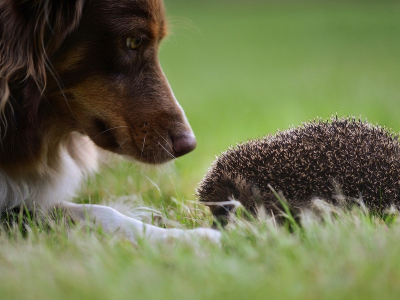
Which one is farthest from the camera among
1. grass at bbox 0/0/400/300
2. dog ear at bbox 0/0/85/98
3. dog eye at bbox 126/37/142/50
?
dog eye at bbox 126/37/142/50

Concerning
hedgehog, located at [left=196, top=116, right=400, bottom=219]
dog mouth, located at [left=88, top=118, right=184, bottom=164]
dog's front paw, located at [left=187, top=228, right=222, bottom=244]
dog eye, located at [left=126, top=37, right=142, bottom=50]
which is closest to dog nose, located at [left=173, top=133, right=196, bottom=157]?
dog mouth, located at [left=88, top=118, right=184, bottom=164]

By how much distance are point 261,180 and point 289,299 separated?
1.52 metres

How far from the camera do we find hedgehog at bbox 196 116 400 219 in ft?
11.6

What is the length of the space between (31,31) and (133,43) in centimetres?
70

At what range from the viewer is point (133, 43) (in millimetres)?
3697

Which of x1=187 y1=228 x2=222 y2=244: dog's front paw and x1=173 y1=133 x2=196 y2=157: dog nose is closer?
x1=187 y1=228 x2=222 y2=244: dog's front paw

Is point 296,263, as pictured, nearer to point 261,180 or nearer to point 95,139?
point 261,180

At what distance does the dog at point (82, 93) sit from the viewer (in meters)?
3.40

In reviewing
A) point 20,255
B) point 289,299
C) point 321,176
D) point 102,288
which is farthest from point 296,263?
point 20,255

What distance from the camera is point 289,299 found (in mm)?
2184

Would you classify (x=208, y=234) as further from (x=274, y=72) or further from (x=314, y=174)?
(x=274, y=72)

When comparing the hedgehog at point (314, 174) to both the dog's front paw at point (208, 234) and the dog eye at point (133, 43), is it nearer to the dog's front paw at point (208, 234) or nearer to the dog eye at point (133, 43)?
the dog's front paw at point (208, 234)

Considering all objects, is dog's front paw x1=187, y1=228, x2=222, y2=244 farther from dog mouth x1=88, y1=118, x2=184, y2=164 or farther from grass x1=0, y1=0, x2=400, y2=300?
dog mouth x1=88, y1=118, x2=184, y2=164

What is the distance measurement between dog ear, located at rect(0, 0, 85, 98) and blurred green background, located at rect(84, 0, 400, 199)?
1007 mm
